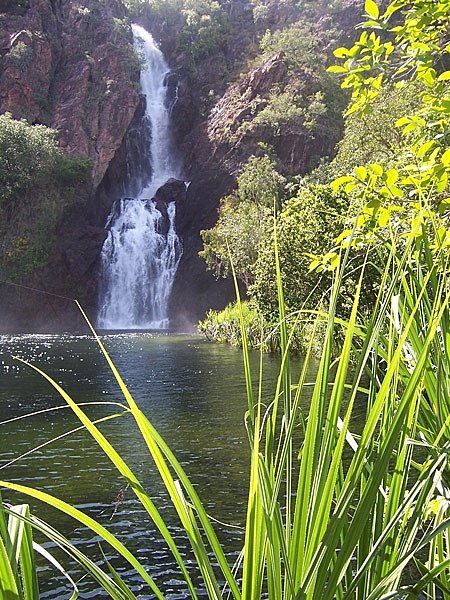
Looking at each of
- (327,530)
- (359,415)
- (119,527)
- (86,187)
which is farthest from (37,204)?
(327,530)

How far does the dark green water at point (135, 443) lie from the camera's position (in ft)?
17.9

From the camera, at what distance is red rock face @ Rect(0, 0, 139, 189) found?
150 feet

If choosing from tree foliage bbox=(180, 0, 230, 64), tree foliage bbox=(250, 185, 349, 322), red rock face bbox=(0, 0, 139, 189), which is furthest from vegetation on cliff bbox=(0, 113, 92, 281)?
tree foliage bbox=(250, 185, 349, 322)

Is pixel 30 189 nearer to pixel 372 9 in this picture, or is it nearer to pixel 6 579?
pixel 372 9

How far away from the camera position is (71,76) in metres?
48.4

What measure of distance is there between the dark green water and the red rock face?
31.3 metres

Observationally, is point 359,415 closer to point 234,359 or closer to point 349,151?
point 234,359

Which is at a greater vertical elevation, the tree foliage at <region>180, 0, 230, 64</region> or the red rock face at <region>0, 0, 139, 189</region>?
the tree foliage at <region>180, 0, 230, 64</region>

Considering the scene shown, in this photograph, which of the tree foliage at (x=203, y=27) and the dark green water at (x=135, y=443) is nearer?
the dark green water at (x=135, y=443)

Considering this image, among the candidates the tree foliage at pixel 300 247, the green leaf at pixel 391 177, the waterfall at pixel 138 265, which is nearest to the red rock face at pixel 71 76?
the waterfall at pixel 138 265

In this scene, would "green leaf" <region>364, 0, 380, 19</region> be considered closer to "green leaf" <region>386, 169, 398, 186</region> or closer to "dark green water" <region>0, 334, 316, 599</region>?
"green leaf" <region>386, 169, 398, 186</region>

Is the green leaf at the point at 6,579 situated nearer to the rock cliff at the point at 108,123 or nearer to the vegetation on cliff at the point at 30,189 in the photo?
the rock cliff at the point at 108,123

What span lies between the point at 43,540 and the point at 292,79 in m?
47.5

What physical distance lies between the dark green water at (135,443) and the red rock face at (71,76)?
31304 mm
